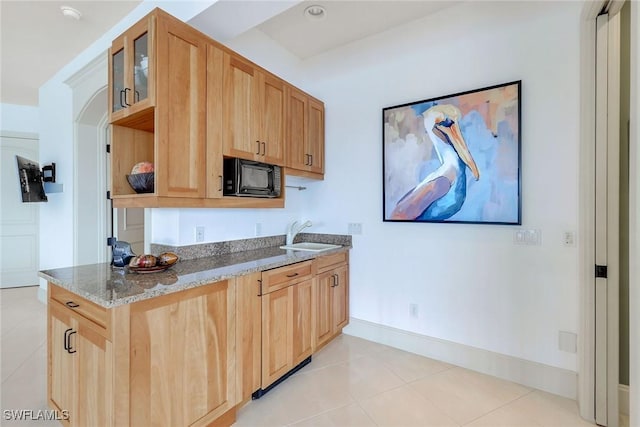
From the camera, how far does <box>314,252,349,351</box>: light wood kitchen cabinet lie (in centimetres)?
263

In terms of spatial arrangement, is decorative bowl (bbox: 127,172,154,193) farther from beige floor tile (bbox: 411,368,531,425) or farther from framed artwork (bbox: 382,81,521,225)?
beige floor tile (bbox: 411,368,531,425)

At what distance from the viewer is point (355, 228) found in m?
3.12

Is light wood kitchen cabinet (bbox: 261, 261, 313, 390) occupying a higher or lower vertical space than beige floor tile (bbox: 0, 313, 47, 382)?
higher

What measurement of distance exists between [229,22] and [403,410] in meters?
2.88

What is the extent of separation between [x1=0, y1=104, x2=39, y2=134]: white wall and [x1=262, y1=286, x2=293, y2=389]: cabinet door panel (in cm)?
540

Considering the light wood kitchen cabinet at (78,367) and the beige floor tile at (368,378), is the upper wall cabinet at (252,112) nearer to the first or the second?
the light wood kitchen cabinet at (78,367)

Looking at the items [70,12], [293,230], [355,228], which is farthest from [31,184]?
[355,228]

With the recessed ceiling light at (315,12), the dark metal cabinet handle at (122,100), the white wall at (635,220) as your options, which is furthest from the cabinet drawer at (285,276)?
the recessed ceiling light at (315,12)

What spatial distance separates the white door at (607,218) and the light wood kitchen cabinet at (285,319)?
6.23ft

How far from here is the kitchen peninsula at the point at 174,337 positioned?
1.37 metres

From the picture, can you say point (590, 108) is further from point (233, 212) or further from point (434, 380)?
point (233, 212)

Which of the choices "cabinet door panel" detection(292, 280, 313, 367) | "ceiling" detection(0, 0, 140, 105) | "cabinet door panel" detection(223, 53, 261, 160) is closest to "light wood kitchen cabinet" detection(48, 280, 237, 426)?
"cabinet door panel" detection(292, 280, 313, 367)

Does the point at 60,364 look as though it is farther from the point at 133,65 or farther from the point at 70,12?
the point at 70,12

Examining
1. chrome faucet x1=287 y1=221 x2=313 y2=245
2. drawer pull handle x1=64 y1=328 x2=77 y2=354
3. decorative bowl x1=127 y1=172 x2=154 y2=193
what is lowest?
drawer pull handle x1=64 y1=328 x2=77 y2=354
